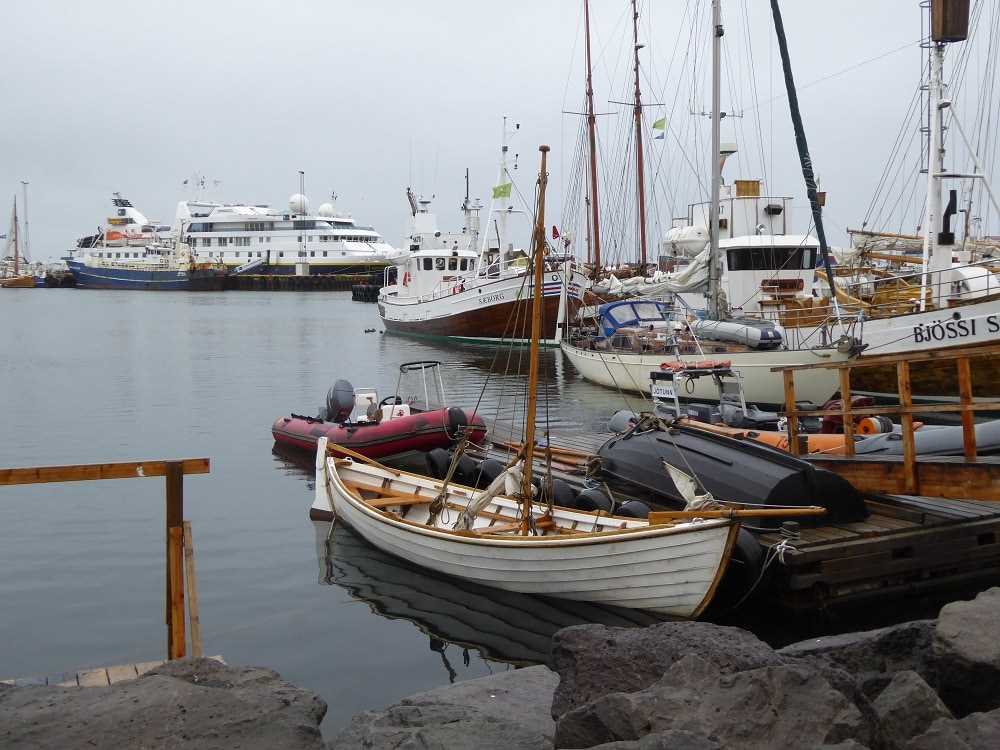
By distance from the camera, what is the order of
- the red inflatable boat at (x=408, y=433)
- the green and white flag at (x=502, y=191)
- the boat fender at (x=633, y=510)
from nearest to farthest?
the boat fender at (x=633, y=510)
the red inflatable boat at (x=408, y=433)
the green and white flag at (x=502, y=191)

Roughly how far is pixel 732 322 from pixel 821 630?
15076 millimetres

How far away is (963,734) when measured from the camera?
15.1ft

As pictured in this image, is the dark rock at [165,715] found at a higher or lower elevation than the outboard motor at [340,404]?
lower

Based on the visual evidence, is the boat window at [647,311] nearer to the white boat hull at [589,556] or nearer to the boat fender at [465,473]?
the boat fender at [465,473]

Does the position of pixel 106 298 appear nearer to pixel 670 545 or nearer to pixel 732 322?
pixel 732 322

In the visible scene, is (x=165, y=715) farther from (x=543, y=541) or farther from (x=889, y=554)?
(x=889, y=554)

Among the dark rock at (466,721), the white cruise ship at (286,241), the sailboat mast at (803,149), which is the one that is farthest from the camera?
the white cruise ship at (286,241)

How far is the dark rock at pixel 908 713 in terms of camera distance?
469 centimetres

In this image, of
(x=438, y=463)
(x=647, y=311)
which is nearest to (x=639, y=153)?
(x=647, y=311)

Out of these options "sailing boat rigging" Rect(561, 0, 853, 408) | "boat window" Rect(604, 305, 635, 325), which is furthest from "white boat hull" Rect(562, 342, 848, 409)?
"boat window" Rect(604, 305, 635, 325)

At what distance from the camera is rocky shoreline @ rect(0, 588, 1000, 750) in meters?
4.49

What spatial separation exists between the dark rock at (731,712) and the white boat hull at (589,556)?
336 cm

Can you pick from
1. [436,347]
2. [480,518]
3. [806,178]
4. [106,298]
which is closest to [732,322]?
[806,178]

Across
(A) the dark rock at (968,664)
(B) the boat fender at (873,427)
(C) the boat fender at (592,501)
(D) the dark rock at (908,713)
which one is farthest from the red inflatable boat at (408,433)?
(D) the dark rock at (908,713)
